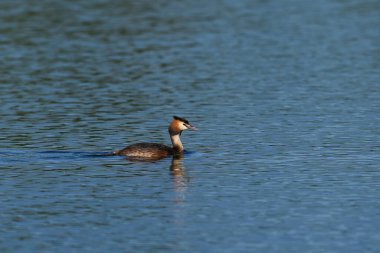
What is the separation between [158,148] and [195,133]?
326 cm

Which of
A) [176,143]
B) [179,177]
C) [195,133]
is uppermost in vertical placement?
[179,177]

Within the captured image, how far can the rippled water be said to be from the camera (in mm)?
19766

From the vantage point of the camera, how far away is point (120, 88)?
38.2m

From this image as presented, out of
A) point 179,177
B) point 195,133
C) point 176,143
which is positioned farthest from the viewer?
point 195,133

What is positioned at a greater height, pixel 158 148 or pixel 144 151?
pixel 144 151

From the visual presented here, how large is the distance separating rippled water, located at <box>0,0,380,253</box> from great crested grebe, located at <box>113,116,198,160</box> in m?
0.34

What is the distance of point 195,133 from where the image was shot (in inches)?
1198

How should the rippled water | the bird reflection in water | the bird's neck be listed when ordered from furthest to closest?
the bird's neck → the bird reflection in water → the rippled water

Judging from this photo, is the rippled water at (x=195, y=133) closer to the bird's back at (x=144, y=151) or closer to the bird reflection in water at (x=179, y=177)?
the bird reflection in water at (x=179, y=177)

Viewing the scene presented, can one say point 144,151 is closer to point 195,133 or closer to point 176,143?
point 176,143

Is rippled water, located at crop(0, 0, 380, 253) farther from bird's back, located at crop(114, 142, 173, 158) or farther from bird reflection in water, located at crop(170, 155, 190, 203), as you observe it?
bird's back, located at crop(114, 142, 173, 158)

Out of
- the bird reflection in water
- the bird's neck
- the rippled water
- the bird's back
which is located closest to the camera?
the rippled water

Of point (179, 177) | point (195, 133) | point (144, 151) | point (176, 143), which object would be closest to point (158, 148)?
point (144, 151)

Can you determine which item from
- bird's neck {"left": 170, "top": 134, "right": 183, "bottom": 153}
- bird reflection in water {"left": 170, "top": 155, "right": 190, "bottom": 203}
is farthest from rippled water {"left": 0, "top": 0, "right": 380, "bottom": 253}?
bird's neck {"left": 170, "top": 134, "right": 183, "bottom": 153}
